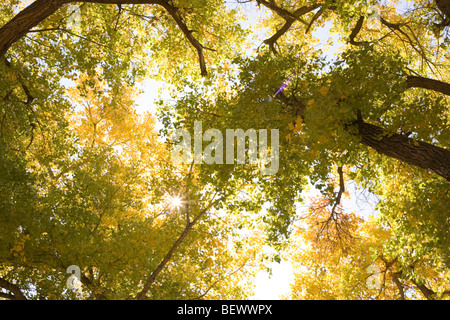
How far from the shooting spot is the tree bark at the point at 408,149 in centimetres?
557

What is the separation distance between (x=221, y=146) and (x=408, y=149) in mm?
4501

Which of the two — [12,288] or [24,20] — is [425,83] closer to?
[24,20]

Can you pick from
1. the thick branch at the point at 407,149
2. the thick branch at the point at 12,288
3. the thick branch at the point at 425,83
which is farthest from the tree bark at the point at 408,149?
the thick branch at the point at 12,288

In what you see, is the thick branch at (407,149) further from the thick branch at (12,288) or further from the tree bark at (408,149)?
the thick branch at (12,288)

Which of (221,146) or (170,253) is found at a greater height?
(221,146)

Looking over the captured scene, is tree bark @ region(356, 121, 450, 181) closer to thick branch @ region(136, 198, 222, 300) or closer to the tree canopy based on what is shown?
the tree canopy

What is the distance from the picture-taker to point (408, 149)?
5852 millimetres

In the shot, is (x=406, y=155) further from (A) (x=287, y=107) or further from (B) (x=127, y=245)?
(B) (x=127, y=245)

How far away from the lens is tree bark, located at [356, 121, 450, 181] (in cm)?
557

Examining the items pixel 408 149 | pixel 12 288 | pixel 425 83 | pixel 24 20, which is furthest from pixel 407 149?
pixel 12 288

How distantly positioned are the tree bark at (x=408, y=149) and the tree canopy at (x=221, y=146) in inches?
0.9

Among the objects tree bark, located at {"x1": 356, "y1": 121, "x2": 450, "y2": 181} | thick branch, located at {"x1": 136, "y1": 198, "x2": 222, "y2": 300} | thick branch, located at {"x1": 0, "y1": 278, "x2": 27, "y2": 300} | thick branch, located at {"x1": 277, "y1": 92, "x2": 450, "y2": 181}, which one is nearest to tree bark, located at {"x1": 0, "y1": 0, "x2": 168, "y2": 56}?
thick branch, located at {"x1": 0, "y1": 278, "x2": 27, "y2": 300}

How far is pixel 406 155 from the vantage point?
5867 millimetres
